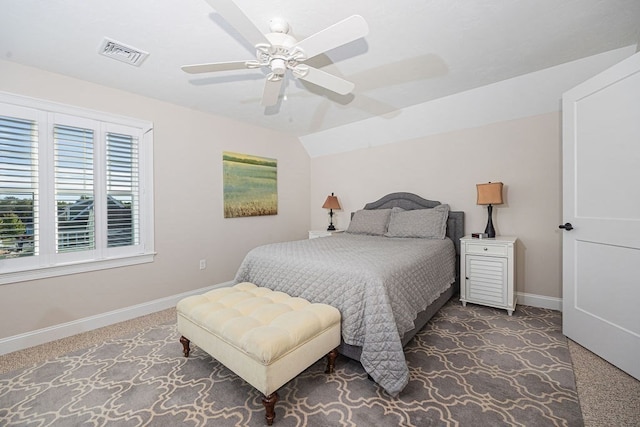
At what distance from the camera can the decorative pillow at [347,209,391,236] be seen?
3.71m

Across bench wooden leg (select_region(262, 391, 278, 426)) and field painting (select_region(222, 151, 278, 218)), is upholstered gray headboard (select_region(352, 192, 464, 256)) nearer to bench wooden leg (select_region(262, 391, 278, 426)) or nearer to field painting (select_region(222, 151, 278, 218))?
field painting (select_region(222, 151, 278, 218))

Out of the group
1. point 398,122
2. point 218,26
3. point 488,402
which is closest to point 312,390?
point 488,402

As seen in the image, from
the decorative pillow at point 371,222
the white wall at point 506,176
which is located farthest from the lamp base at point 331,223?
the white wall at point 506,176

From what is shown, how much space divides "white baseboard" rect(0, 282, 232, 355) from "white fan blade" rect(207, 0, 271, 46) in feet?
9.62

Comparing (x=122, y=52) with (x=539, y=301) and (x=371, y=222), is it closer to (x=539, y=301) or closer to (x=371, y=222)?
(x=371, y=222)

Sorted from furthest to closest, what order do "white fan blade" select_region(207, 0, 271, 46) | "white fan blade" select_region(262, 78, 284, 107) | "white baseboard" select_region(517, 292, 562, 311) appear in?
1. "white baseboard" select_region(517, 292, 562, 311)
2. "white fan blade" select_region(262, 78, 284, 107)
3. "white fan blade" select_region(207, 0, 271, 46)

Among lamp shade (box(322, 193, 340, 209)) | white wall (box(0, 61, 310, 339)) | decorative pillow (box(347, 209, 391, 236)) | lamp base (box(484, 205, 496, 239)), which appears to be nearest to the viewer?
white wall (box(0, 61, 310, 339))

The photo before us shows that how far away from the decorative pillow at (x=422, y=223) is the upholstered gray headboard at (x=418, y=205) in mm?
143

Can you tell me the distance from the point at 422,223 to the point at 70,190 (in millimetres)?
3722

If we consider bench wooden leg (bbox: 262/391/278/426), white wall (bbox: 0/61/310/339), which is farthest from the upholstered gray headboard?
bench wooden leg (bbox: 262/391/278/426)

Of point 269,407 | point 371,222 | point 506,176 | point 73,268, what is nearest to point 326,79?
point 269,407

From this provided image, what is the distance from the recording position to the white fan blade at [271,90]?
1.98m

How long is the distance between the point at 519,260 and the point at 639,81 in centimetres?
196

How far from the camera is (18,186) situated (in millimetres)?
2299
